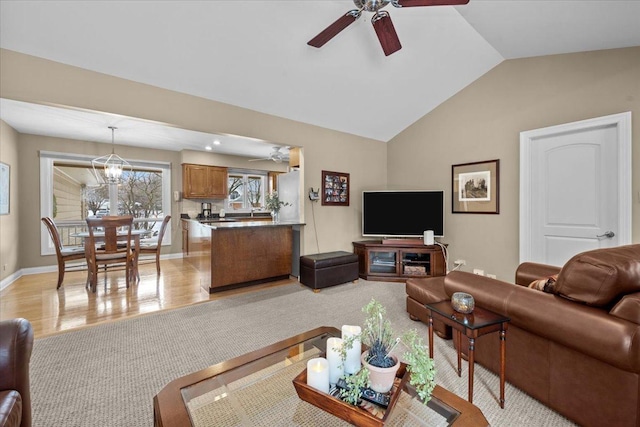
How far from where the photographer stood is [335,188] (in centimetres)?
468

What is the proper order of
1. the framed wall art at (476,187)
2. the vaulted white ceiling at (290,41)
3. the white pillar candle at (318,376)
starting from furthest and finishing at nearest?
the framed wall art at (476,187) → the vaulted white ceiling at (290,41) → the white pillar candle at (318,376)

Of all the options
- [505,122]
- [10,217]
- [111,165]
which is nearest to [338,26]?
[505,122]

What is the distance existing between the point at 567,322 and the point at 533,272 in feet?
3.87

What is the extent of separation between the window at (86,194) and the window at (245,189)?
4.72 feet

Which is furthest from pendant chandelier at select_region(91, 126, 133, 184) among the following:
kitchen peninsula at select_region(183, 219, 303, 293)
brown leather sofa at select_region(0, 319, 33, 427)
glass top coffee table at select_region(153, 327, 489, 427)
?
glass top coffee table at select_region(153, 327, 489, 427)

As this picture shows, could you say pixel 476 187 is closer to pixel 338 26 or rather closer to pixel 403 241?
pixel 403 241

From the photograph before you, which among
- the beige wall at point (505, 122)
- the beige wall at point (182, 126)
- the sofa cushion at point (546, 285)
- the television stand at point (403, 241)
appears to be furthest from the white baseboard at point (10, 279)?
the beige wall at point (505, 122)

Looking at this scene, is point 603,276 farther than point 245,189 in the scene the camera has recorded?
No

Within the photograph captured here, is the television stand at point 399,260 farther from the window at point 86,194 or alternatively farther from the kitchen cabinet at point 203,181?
the window at point 86,194

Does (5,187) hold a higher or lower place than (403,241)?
higher

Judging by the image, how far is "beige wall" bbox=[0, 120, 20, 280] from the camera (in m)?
3.95

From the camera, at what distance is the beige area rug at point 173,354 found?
1.58 metres

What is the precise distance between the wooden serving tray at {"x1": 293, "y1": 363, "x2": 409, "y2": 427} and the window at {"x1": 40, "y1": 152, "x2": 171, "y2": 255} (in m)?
5.70

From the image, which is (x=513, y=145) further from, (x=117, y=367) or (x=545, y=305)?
(x=117, y=367)
